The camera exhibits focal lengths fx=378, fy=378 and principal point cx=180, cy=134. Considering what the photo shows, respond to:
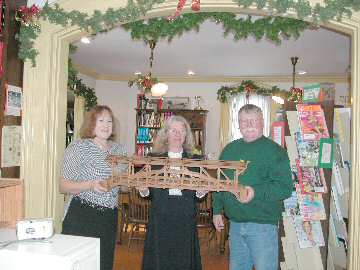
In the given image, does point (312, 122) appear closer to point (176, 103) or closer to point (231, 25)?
point (231, 25)

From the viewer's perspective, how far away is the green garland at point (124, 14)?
7.30 ft

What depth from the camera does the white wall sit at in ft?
28.2

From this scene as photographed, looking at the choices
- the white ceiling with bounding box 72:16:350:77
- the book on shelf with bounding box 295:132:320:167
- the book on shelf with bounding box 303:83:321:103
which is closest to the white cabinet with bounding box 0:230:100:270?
the book on shelf with bounding box 295:132:320:167

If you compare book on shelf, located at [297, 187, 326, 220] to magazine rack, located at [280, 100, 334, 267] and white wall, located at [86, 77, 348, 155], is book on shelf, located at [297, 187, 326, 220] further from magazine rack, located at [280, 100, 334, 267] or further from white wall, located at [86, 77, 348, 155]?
white wall, located at [86, 77, 348, 155]

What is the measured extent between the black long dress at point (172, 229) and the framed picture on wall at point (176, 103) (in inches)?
244

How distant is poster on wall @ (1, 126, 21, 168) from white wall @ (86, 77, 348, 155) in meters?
6.05

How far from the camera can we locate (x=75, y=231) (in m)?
2.28

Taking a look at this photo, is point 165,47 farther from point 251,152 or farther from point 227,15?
point 251,152

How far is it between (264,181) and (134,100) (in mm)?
7061

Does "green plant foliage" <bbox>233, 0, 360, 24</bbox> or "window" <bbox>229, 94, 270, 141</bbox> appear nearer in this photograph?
"green plant foliage" <bbox>233, 0, 360, 24</bbox>

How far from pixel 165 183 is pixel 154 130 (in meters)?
6.30

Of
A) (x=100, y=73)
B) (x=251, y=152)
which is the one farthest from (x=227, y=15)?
(x=100, y=73)

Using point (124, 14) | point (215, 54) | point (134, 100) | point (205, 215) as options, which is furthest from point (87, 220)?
point (134, 100)

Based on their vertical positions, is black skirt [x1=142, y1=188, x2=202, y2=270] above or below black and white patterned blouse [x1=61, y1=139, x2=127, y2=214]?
below
